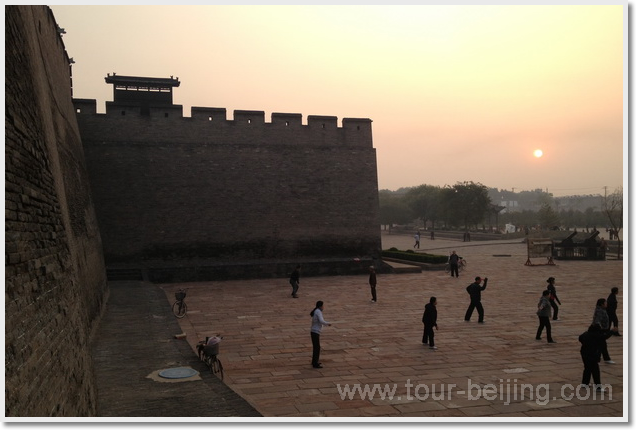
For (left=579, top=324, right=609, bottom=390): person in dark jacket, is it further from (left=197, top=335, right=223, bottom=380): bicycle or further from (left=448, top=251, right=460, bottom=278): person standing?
(left=448, top=251, right=460, bottom=278): person standing

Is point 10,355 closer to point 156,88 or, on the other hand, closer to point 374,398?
point 374,398

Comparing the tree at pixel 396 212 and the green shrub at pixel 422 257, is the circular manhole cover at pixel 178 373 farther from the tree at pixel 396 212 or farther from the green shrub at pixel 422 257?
the tree at pixel 396 212

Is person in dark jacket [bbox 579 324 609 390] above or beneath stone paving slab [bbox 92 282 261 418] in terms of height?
above

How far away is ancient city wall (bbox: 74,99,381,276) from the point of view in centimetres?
1983

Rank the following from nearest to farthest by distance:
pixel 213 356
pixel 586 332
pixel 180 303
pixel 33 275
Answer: pixel 33 275 < pixel 586 332 < pixel 213 356 < pixel 180 303

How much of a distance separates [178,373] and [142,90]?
17.5 meters

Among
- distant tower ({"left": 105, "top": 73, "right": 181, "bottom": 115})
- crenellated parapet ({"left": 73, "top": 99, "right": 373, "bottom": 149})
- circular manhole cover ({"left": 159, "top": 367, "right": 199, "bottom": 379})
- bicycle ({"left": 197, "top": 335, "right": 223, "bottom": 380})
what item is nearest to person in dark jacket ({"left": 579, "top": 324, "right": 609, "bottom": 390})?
bicycle ({"left": 197, "top": 335, "right": 223, "bottom": 380})

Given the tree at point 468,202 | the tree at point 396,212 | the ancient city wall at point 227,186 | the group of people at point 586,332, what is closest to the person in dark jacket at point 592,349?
the group of people at point 586,332

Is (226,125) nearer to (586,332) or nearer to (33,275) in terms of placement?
(586,332)

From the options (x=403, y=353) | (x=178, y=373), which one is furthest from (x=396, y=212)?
(x=178, y=373)

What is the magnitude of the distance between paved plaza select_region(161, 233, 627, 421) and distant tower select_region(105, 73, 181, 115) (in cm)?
945

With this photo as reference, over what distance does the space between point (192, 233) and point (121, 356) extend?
1278 cm

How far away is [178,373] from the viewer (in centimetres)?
710

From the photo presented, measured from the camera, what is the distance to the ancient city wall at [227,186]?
19.8 meters
